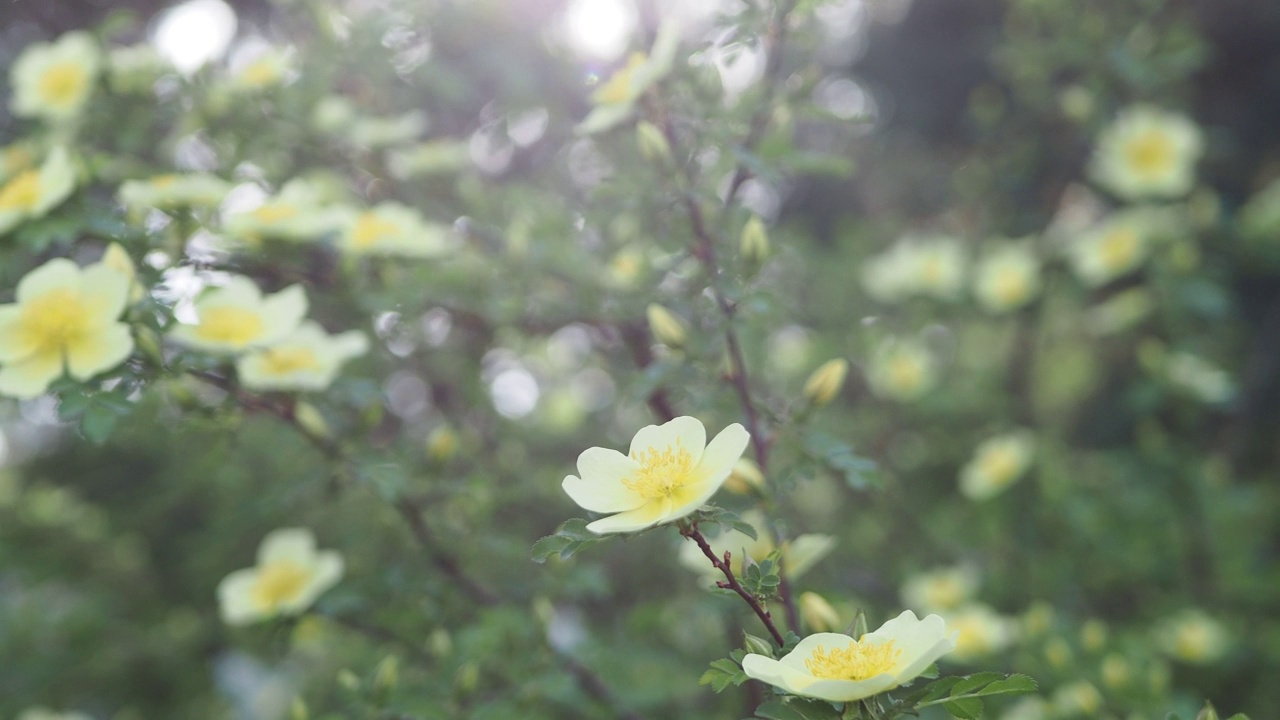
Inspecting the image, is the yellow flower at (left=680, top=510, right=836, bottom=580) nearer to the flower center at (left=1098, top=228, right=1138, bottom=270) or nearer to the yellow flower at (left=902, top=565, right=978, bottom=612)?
the yellow flower at (left=902, top=565, right=978, bottom=612)

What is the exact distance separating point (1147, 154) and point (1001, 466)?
3.57 ft

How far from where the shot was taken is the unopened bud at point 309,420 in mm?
1314

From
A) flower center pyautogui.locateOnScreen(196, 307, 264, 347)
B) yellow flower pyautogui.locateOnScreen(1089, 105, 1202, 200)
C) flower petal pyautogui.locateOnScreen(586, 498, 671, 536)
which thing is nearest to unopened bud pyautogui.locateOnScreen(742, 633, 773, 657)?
flower petal pyautogui.locateOnScreen(586, 498, 671, 536)

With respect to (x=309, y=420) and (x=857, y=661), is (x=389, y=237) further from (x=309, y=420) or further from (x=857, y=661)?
(x=857, y=661)

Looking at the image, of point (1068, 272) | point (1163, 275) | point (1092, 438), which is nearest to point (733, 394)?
point (1163, 275)

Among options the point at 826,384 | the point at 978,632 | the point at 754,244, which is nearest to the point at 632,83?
the point at 754,244

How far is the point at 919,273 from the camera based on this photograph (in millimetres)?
2633

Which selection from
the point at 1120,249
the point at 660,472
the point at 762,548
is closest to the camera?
the point at 660,472

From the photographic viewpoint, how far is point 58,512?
258 cm

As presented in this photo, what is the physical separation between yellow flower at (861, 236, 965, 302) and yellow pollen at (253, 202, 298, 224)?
1.83 m

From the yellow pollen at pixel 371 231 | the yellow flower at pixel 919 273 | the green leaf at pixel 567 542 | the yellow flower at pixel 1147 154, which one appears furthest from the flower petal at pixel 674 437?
the yellow flower at pixel 1147 154

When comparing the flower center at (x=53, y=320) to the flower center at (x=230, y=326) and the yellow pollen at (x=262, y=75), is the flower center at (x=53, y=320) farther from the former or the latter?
the yellow pollen at (x=262, y=75)

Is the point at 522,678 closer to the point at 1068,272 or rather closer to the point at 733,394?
the point at 733,394

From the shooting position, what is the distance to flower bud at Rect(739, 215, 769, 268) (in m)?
1.21
